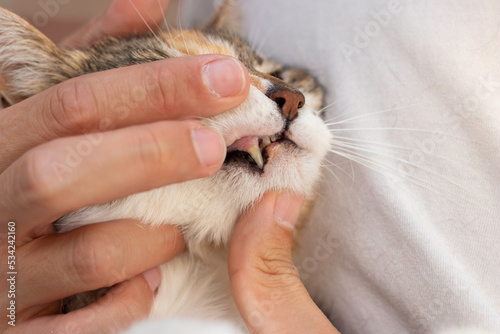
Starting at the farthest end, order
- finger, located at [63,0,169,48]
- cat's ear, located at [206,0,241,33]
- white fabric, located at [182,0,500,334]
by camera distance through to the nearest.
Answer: cat's ear, located at [206,0,241,33], finger, located at [63,0,169,48], white fabric, located at [182,0,500,334]

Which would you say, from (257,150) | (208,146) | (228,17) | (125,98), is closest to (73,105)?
(125,98)

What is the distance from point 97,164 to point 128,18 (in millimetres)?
786


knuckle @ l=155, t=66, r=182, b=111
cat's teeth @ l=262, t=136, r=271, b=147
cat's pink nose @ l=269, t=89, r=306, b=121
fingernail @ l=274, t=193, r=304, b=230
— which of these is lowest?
fingernail @ l=274, t=193, r=304, b=230

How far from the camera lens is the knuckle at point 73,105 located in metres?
0.65

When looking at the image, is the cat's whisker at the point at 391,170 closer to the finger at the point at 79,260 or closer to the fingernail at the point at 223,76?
the fingernail at the point at 223,76

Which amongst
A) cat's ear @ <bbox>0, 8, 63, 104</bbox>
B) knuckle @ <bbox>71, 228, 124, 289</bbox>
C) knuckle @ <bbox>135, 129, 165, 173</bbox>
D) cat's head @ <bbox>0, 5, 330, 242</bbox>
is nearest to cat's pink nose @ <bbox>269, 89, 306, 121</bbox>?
cat's head @ <bbox>0, 5, 330, 242</bbox>

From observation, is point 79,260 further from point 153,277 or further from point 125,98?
point 125,98

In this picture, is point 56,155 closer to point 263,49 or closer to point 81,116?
point 81,116

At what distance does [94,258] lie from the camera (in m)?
0.69

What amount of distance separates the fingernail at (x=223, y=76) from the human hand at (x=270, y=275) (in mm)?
255

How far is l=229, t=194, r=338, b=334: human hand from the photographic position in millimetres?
685

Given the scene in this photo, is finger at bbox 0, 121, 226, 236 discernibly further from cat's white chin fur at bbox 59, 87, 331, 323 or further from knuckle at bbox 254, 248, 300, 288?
knuckle at bbox 254, 248, 300, 288

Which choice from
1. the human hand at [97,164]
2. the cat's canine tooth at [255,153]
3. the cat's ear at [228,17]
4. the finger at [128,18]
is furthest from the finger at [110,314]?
the cat's ear at [228,17]

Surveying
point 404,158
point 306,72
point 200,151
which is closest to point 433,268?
point 404,158
